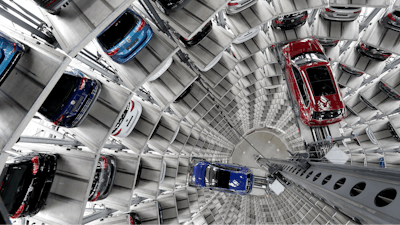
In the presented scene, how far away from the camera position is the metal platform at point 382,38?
25.3ft

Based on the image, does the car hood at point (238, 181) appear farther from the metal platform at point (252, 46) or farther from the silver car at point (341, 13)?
the silver car at point (341, 13)

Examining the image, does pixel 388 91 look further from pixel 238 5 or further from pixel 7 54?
pixel 7 54

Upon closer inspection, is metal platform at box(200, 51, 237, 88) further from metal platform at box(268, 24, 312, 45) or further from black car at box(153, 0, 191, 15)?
black car at box(153, 0, 191, 15)

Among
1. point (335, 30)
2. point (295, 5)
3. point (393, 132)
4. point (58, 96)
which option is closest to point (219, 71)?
point (295, 5)

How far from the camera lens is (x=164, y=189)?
29.5 ft

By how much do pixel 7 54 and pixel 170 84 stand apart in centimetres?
452

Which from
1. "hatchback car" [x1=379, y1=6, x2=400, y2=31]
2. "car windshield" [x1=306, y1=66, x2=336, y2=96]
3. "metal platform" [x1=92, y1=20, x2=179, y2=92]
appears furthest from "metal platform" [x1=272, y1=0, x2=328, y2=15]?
"metal platform" [x1=92, y1=20, x2=179, y2=92]

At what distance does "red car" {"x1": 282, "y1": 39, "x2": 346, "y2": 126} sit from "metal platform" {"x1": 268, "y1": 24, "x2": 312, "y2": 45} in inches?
31.8

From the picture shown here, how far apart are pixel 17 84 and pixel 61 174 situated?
88.1 inches

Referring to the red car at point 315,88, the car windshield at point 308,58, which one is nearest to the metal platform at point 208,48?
the car windshield at point 308,58

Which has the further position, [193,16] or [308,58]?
[308,58]

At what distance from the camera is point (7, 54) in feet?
8.14

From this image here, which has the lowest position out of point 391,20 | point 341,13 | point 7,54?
point 7,54

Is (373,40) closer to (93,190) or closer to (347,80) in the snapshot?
(347,80)
